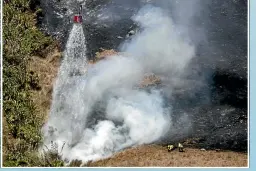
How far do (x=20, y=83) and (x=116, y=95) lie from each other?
2.69 metres

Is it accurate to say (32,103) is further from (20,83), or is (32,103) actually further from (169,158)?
(169,158)

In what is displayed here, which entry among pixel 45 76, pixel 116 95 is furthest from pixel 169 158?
pixel 45 76

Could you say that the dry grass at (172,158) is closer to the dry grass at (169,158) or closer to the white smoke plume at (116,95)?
the dry grass at (169,158)

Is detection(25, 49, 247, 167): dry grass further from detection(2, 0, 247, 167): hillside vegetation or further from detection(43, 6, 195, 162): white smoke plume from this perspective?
detection(43, 6, 195, 162): white smoke plume

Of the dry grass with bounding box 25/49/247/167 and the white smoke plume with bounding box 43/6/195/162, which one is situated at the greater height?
the white smoke plume with bounding box 43/6/195/162

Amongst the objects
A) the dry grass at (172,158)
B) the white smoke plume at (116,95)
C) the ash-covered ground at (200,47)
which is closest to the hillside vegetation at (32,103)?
the dry grass at (172,158)

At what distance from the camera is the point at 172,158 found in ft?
43.3

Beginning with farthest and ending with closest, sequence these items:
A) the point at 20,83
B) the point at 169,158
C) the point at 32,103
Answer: the point at 20,83
the point at 32,103
the point at 169,158

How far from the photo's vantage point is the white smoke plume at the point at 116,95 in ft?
43.9

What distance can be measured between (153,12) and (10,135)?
21.0ft

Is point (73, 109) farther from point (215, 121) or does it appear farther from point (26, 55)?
point (215, 121)

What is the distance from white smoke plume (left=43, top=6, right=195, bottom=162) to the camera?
13.4m

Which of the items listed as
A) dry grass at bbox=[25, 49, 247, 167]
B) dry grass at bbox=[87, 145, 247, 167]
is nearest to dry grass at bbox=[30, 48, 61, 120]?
dry grass at bbox=[25, 49, 247, 167]

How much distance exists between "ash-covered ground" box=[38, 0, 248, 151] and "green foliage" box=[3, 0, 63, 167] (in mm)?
702
